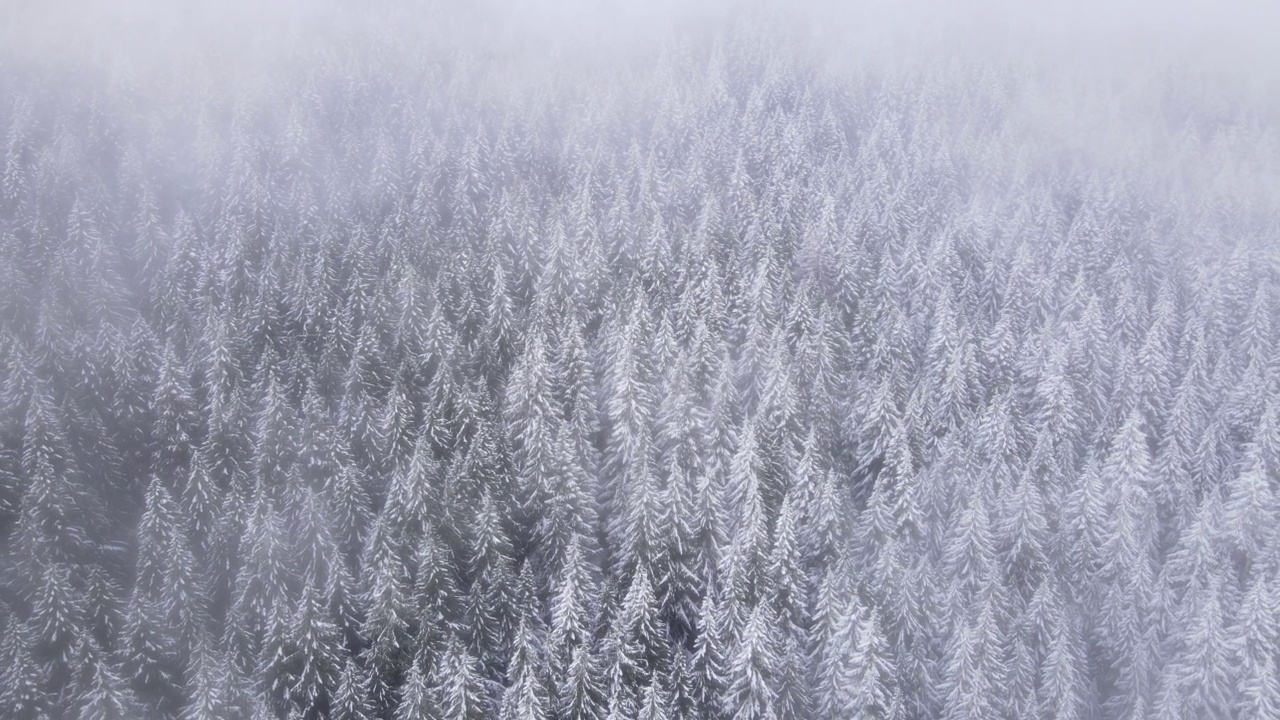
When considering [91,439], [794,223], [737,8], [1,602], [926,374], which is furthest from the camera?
[737,8]

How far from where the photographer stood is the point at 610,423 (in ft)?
144

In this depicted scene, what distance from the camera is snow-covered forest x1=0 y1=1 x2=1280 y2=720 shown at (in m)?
32.2

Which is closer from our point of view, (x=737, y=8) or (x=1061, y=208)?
(x=1061, y=208)

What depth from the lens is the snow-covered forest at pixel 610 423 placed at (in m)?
32.2

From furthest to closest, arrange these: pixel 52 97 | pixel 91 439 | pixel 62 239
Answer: pixel 52 97 → pixel 62 239 → pixel 91 439

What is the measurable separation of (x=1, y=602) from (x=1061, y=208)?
246 ft

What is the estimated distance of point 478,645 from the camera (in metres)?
33.0

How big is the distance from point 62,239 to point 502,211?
28215 millimetres

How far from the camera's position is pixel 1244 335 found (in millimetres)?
55000

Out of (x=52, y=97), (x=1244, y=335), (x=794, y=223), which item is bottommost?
(x=1244, y=335)

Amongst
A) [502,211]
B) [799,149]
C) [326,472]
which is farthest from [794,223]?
[326,472]

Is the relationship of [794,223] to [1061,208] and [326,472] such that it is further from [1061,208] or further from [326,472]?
[326,472]

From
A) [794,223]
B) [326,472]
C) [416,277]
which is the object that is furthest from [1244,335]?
[326,472]

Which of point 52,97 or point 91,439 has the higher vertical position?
point 52,97
